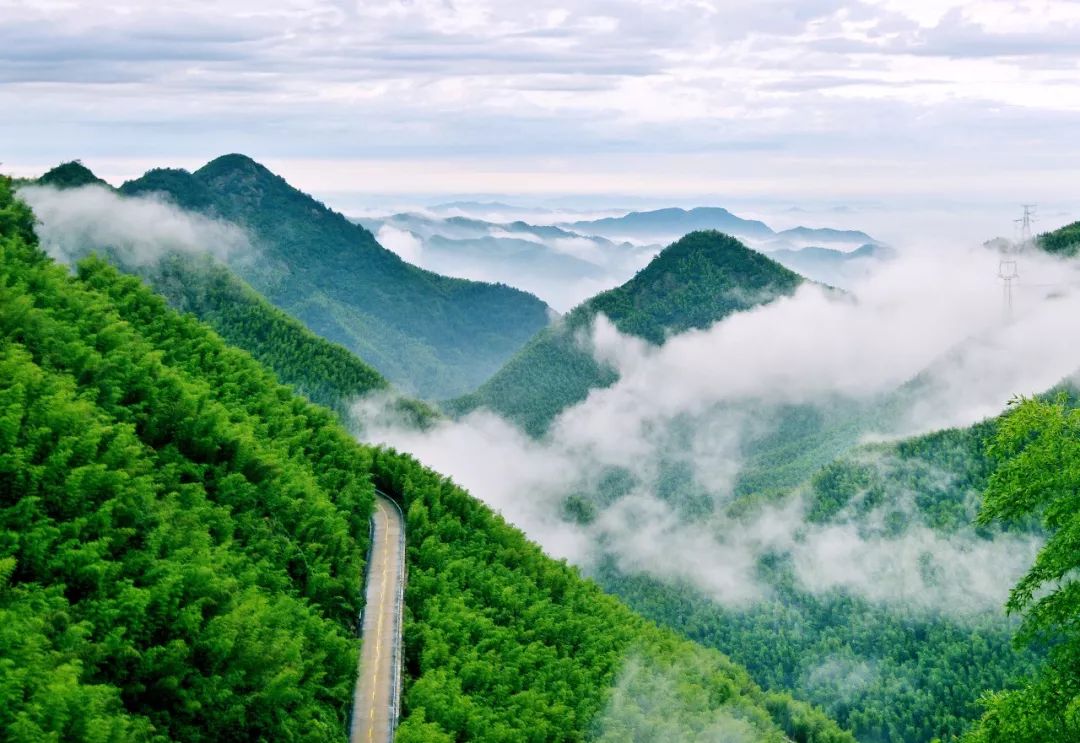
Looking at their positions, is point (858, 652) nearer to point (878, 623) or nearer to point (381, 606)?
point (878, 623)

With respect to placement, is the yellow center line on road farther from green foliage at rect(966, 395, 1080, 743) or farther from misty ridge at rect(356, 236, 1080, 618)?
misty ridge at rect(356, 236, 1080, 618)

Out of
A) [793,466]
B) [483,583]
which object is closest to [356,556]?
[483,583]

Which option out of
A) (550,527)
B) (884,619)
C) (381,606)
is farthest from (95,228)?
(381,606)

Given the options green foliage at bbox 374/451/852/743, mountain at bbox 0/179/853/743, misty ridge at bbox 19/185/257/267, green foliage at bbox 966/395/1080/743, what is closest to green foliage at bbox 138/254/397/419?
misty ridge at bbox 19/185/257/267

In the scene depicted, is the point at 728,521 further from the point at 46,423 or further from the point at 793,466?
the point at 46,423

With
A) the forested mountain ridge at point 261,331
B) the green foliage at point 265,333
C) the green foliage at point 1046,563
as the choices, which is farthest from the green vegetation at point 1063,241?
the green foliage at point 1046,563
